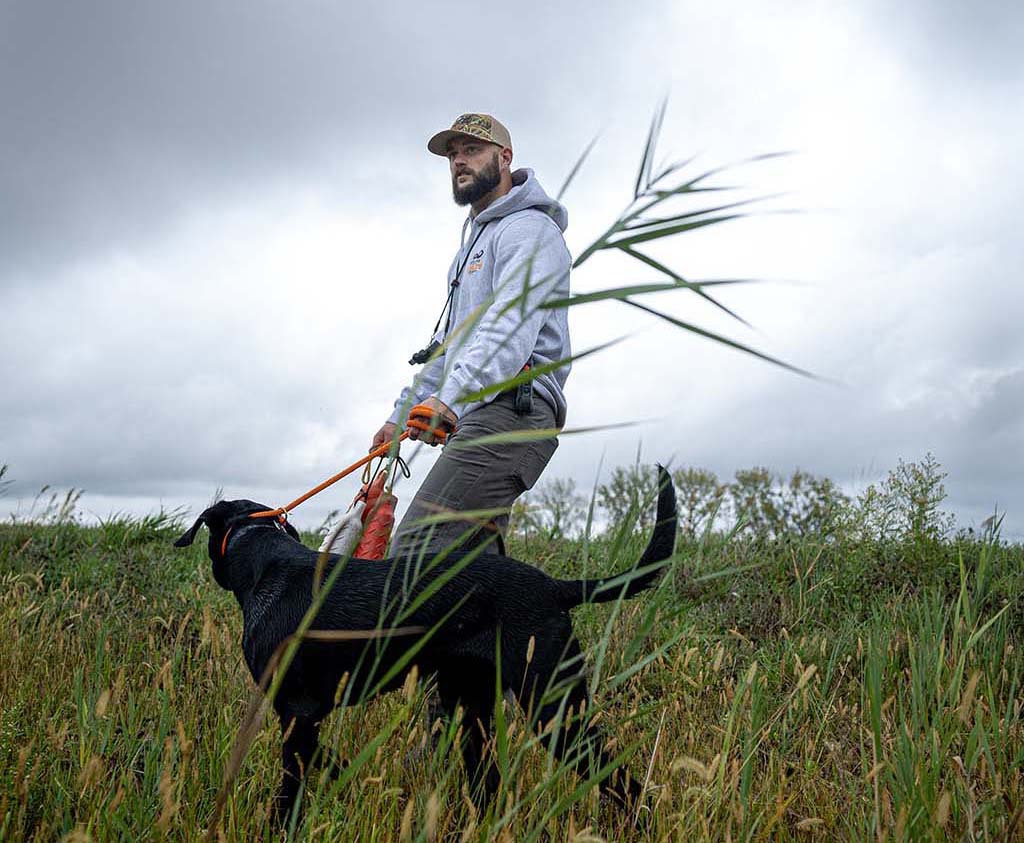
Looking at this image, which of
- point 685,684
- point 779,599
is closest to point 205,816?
Answer: point 685,684

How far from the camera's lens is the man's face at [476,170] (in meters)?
4.47

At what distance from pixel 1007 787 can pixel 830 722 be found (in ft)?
3.81

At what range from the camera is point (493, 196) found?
454cm

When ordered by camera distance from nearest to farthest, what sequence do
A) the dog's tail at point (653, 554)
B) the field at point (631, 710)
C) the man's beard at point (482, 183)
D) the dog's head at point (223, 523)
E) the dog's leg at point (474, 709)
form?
the field at point (631, 710) < the dog's tail at point (653, 554) < the dog's leg at point (474, 709) < the dog's head at point (223, 523) < the man's beard at point (482, 183)

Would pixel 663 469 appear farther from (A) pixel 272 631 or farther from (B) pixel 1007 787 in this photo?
(B) pixel 1007 787

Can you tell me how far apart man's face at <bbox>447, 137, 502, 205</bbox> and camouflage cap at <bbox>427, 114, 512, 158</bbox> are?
0.04 m

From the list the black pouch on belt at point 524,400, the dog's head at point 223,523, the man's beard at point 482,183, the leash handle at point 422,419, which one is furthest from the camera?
the man's beard at point 482,183

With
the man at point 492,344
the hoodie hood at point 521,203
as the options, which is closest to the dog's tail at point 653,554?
the man at point 492,344

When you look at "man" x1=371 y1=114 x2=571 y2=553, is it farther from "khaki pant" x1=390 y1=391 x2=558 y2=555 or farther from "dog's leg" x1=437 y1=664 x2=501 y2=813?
"dog's leg" x1=437 y1=664 x2=501 y2=813

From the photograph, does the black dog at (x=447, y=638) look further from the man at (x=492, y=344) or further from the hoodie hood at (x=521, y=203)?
the hoodie hood at (x=521, y=203)

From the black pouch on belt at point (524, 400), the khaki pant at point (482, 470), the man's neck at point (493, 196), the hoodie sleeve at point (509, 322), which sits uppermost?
the man's neck at point (493, 196)

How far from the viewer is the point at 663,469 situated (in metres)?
1.92

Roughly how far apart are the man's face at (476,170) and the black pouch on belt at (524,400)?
3.92ft

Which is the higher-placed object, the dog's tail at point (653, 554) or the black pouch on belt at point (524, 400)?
the black pouch on belt at point (524, 400)
